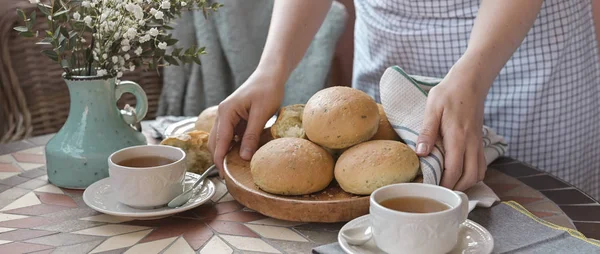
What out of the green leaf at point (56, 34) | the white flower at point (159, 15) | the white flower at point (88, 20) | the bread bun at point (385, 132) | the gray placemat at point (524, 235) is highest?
the white flower at point (159, 15)

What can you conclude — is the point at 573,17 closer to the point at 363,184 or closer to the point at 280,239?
the point at 363,184

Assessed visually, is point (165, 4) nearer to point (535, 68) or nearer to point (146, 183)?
point (146, 183)

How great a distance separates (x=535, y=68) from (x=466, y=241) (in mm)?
740

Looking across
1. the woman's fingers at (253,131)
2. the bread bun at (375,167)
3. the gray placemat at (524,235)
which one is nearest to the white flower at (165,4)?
the woman's fingers at (253,131)

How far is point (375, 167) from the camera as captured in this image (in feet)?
3.16

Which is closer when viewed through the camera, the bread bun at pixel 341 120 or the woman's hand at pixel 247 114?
the bread bun at pixel 341 120

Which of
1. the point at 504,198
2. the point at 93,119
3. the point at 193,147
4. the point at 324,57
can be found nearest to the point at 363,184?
the point at 504,198

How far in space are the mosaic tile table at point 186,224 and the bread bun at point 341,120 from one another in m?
0.13

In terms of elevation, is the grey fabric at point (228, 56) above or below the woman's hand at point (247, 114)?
below

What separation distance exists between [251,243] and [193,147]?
0.34 meters

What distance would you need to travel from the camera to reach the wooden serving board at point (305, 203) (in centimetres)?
96

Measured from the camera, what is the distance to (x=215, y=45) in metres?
2.43

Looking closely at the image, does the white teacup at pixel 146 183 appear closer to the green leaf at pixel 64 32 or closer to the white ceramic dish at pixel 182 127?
the green leaf at pixel 64 32

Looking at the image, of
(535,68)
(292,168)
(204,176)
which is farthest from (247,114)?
(535,68)
